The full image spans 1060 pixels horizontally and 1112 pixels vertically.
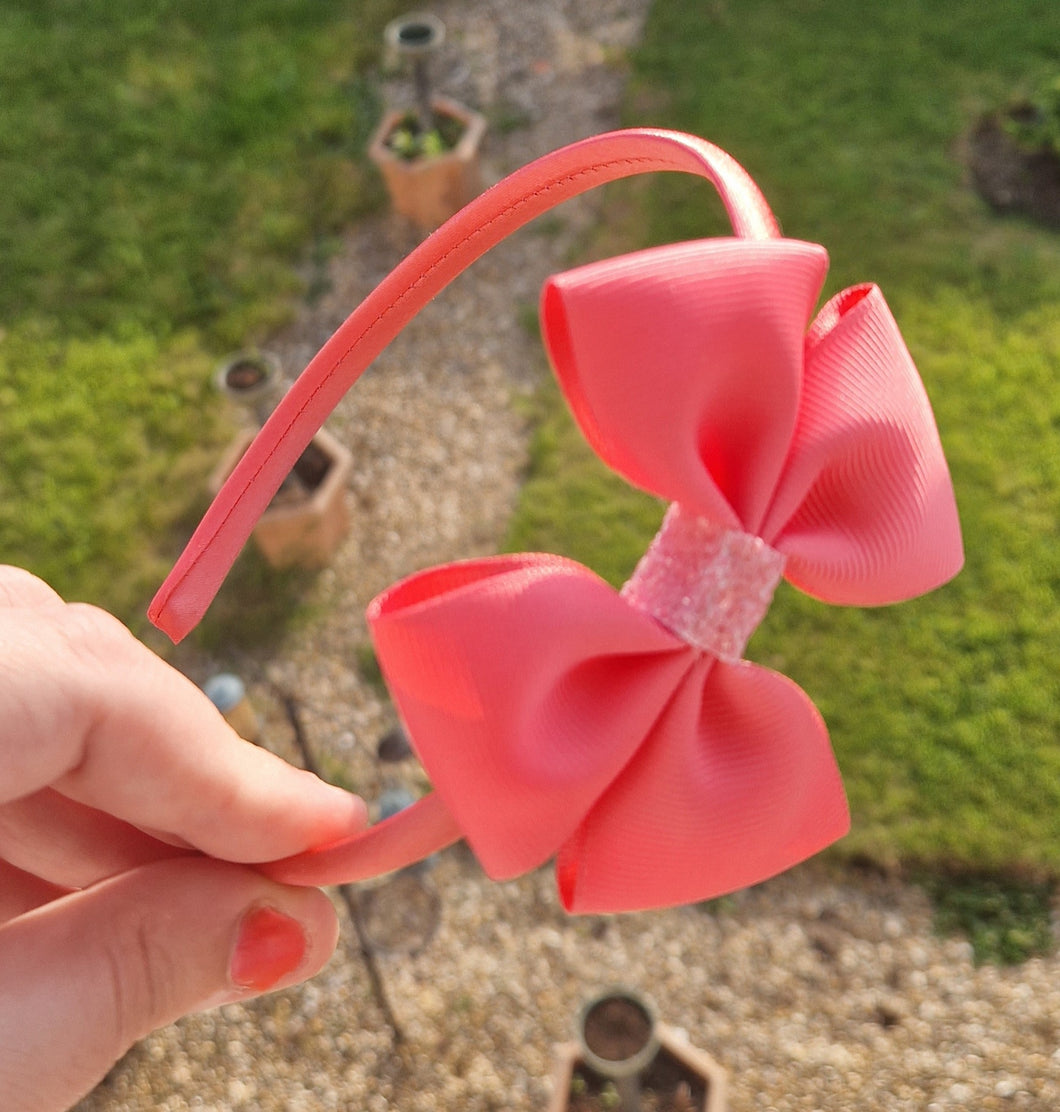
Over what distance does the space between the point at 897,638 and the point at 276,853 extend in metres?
1.52

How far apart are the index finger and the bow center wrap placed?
1.42 ft

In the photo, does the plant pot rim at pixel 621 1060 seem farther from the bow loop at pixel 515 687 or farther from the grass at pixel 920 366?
the bow loop at pixel 515 687

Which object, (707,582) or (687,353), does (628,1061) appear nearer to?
(707,582)

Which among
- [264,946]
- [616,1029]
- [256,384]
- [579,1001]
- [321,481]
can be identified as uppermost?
[264,946]

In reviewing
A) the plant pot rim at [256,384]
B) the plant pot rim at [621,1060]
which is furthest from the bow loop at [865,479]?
the plant pot rim at [256,384]

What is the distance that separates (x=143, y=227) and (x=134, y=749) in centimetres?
247

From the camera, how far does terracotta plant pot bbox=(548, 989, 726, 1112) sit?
1583 millimetres

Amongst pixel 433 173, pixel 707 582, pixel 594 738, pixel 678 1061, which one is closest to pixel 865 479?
pixel 707 582

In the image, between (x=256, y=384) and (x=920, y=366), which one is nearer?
(x=256, y=384)

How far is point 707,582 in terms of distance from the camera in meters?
0.78

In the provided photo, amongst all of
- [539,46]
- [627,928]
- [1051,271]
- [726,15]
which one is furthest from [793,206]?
[627,928]

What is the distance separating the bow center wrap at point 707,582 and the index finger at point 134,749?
432 mm

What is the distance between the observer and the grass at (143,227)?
8.43 feet

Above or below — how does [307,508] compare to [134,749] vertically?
below
